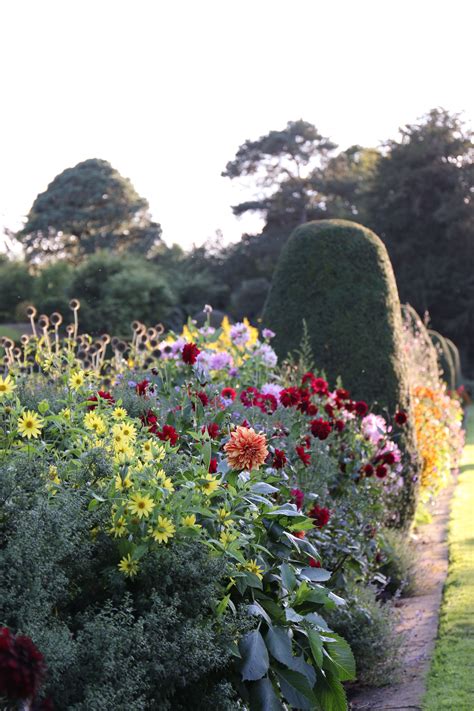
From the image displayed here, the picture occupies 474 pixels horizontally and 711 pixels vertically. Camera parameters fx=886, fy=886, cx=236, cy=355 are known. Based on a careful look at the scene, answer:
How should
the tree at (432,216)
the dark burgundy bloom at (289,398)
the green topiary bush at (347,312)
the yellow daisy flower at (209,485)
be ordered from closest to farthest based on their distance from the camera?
the yellow daisy flower at (209,485)
the dark burgundy bloom at (289,398)
the green topiary bush at (347,312)
the tree at (432,216)

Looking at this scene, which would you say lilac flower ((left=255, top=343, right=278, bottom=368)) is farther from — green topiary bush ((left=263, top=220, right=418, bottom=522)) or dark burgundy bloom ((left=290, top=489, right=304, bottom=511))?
dark burgundy bloom ((left=290, top=489, right=304, bottom=511))

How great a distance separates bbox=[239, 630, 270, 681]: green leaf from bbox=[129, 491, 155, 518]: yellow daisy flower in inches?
19.2

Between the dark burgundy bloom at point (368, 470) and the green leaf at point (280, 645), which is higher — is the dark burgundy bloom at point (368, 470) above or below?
above

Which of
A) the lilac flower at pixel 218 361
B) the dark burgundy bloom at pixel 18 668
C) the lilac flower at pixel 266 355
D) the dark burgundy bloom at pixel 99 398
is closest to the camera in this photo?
the dark burgundy bloom at pixel 18 668

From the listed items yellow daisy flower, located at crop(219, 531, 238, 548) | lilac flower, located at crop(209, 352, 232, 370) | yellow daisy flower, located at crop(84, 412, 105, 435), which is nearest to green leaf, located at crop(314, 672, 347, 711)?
yellow daisy flower, located at crop(219, 531, 238, 548)

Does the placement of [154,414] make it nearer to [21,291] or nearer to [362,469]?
[362,469]

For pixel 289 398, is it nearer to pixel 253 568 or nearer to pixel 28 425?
pixel 253 568

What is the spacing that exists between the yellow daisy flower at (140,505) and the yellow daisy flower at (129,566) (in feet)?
0.39

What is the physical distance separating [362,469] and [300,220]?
98.6 feet

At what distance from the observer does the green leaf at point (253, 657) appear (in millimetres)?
2439

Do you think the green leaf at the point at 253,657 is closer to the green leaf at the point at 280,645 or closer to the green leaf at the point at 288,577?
the green leaf at the point at 280,645

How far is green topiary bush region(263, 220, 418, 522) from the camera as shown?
6797 millimetres

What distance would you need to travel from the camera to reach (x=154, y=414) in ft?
12.5

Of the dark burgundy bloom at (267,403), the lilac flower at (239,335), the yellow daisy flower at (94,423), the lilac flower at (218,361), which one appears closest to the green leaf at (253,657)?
the yellow daisy flower at (94,423)
